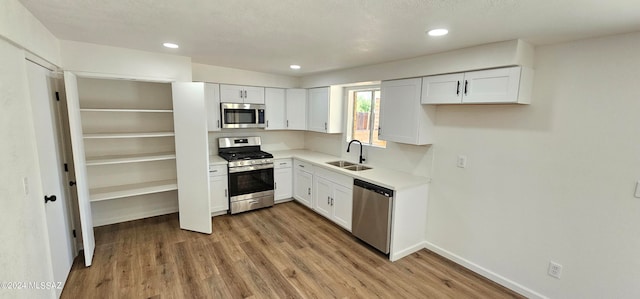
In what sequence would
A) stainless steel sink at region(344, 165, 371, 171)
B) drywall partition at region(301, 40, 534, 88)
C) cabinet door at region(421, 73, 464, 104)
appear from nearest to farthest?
drywall partition at region(301, 40, 534, 88), cabinet door at region(421, 73, 464, 104), stainless steel sink at region(344, 165, 371, 171)

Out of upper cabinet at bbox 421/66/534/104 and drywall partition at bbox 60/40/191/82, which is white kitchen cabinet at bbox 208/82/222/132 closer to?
drywall partition at bbox 60/40/191/82

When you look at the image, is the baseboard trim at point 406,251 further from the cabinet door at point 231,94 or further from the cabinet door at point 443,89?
the cabinet door at point 231,94

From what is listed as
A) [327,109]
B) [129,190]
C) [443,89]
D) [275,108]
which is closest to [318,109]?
[327,109]

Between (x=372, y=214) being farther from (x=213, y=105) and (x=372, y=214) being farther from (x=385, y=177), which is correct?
(x=213, y=105)

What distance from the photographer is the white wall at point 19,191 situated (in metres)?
1.49

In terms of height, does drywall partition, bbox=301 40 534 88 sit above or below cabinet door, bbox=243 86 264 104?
above

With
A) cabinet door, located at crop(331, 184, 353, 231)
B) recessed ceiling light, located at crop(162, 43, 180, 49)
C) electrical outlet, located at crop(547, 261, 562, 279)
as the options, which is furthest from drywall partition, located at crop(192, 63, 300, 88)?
electrical outlet, located at crop(547, 261, 562, 279)

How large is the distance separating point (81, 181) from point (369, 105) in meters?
3.58

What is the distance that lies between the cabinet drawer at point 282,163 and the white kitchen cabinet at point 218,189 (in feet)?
2.70

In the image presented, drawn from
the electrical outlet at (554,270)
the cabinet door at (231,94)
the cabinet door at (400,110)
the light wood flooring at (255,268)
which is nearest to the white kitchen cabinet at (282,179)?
the light wood flooring at (255,268)

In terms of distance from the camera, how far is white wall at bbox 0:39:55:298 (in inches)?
58.6

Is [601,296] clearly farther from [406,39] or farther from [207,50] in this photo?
[207,50]

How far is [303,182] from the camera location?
4.52 meters

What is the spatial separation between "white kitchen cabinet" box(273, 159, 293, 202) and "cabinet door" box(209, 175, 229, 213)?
811 millimetres
